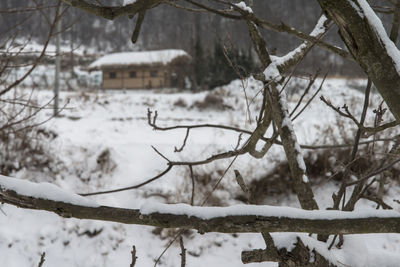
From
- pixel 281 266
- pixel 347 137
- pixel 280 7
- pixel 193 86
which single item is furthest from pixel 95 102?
pixel 281 266

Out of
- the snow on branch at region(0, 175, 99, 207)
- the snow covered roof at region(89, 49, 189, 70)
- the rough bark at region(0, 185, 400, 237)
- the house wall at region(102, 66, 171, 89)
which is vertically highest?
the snow covered roof at region(89, 49, 189, 70)

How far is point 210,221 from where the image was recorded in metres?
0.57

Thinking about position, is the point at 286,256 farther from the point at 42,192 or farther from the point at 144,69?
the point at 144,69

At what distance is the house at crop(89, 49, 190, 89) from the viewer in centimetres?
Result: 2064

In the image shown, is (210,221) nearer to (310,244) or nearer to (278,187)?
(310,244)

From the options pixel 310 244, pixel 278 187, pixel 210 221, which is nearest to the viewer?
pixel 210 221

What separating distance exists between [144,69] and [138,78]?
942 mm

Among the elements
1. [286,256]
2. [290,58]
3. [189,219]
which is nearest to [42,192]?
[189,219]

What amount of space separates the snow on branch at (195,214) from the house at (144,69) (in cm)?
2012

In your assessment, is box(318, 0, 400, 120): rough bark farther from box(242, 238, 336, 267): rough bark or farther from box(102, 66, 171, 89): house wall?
box(102, 66, 171, 89): house wall

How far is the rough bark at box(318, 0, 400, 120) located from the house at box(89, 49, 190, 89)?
20.0 meters

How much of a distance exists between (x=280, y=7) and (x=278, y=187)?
355cm

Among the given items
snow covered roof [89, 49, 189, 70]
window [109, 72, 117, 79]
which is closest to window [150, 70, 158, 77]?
snow covered roof [89, 49, 189, 70]

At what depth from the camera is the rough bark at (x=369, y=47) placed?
1.92ft
